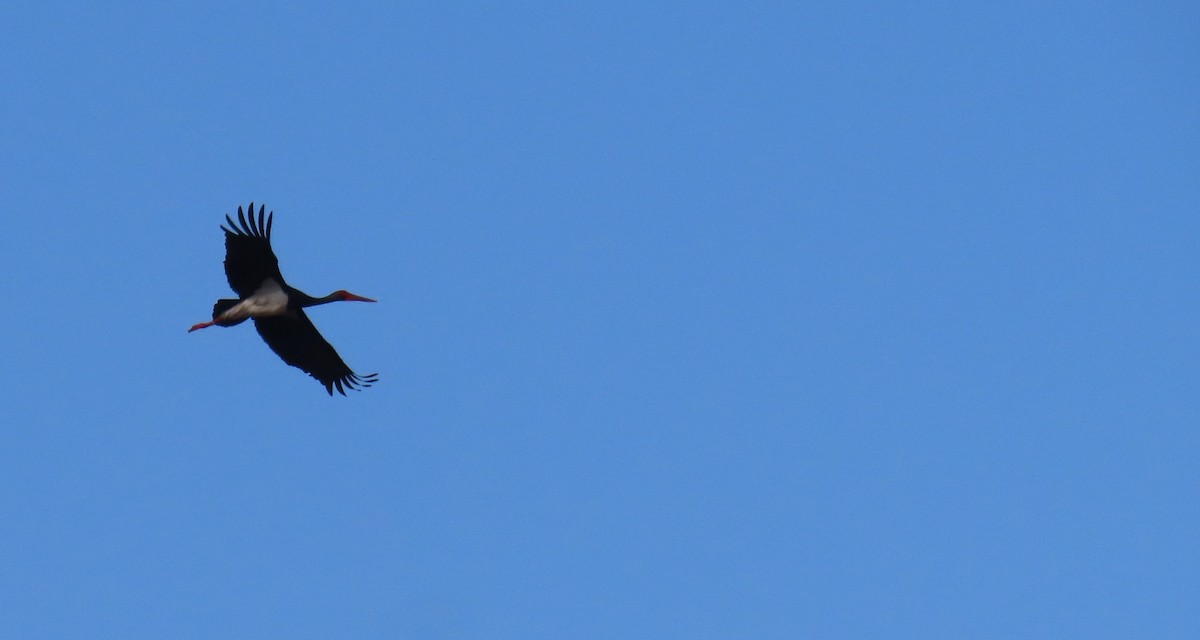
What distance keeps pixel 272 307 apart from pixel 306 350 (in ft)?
4.63

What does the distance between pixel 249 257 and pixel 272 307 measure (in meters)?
0.98

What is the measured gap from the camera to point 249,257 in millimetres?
28719

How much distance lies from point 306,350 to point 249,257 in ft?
7.74

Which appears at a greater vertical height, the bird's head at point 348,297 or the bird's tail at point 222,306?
the bird's head at point 348,297

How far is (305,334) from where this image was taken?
30.3m

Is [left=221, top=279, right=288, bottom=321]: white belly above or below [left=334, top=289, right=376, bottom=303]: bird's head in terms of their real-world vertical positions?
below

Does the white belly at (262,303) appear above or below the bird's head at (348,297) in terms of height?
below

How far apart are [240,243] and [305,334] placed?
2.28 meters

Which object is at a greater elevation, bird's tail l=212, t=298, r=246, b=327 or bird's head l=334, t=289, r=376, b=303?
bird's head l=334, t=289, r=376, b=303

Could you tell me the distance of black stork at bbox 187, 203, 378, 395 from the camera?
28.6 m

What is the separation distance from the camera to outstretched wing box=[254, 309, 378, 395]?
30266mm

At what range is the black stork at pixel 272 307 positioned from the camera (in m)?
28.6

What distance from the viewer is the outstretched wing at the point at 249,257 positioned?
93.0 ft

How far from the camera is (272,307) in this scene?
1155 inches
